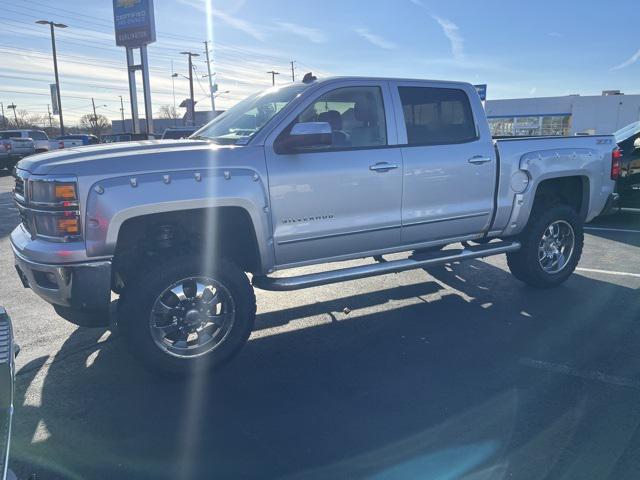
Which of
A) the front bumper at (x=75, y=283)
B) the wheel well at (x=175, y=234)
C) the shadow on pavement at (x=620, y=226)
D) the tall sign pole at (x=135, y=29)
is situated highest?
the tall sign pole at (x=135, y=29)

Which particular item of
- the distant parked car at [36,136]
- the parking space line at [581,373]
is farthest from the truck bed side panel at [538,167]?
the distant parked car at [36,136]

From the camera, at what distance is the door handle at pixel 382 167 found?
430 centimetres

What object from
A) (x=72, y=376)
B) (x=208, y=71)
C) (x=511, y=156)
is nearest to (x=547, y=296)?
(x=511, y=156)

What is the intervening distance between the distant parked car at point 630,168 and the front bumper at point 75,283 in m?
8.63

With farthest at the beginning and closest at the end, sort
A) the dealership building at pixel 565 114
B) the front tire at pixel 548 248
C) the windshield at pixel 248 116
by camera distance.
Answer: the dealership building at pixel 565 114 → the front tire at pixel 548 248 → the windshield at pixel 248 116

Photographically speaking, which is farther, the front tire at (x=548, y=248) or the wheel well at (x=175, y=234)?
the front tire at (x=548, y=248)

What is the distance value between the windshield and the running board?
112 centimetres

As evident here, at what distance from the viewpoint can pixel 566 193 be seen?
19.6 feet

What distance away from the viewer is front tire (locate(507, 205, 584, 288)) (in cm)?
556

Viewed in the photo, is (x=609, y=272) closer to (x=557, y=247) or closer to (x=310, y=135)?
(x=557, y=247)

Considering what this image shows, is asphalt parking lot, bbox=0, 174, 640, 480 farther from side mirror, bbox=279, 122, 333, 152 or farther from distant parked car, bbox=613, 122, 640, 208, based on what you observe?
distant parked car, bbox=613, 122, 640, 208

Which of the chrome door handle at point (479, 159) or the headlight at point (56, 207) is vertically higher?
the chrome door handle at point (479, 159)

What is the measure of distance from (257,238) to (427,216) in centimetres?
169

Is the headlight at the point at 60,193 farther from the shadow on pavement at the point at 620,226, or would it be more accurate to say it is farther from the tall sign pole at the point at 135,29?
the tall sign pole at the point at 135,29
